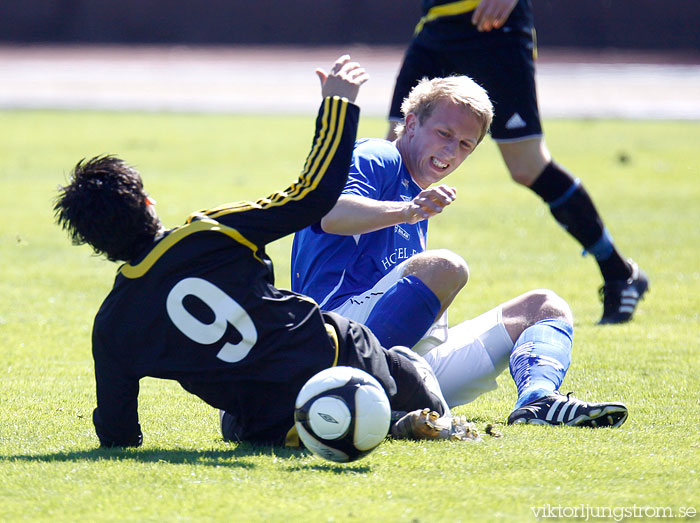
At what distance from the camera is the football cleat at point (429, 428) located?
3793mm

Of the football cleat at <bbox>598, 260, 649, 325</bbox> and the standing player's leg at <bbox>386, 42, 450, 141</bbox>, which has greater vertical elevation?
the standing player's leg at <bbox>386, 42, 450, 141</bbox>

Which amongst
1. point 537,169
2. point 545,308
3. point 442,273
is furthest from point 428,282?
point 537,169

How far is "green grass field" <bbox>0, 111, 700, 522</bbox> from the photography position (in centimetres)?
310

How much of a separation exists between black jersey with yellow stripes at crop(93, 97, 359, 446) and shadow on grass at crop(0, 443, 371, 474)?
0.12m

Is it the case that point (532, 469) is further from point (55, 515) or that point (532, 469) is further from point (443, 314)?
point (55, 515)

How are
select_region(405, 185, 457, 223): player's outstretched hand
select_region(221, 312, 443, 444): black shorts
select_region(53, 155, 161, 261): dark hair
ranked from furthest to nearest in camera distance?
select_region(405, 185, 457, 223): player's outstretched hand → select_region(221, 312, 443, 444): black shorts → select_region(53, 155, 161, 261): dark hair

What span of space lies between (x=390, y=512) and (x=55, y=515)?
97cm

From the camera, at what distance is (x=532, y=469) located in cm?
344

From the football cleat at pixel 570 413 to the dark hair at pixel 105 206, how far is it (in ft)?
5.58

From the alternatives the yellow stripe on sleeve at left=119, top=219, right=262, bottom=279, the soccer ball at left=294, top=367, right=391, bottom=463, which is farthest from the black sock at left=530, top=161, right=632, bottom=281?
the yellow stripe on sleeve at left=119, top=219, right=262, bottom=279

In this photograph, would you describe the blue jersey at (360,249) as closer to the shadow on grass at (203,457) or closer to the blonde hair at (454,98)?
the blonde hair at (454,98)

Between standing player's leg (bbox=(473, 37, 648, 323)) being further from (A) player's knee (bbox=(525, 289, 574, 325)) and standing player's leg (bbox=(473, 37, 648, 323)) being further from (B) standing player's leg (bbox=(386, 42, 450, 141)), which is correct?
(A) player's knee (bbox=(525, 289, 574, 325))

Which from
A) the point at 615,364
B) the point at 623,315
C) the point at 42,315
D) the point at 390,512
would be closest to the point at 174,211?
the point at 42,315

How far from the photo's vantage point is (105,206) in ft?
11.0
